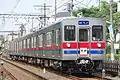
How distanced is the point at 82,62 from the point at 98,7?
33.3 metres

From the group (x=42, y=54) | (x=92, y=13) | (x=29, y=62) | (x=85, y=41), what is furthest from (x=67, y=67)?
(x=92, y=13)

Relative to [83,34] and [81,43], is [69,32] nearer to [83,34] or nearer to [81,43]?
[83,34]

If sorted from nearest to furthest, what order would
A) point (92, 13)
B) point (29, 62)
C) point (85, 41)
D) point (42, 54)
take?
point (85, 41) → point (42, 54) → point (29, 62) → point (92, 13)

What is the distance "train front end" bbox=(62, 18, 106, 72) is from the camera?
1934 cm

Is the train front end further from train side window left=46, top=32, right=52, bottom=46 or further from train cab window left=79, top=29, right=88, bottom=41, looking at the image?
train side window left=46, top=32, right=52, bottom=46

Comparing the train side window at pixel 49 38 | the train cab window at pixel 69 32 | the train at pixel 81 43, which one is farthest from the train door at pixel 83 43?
the train side window at pixel 49 38

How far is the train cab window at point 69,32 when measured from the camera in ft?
63.9

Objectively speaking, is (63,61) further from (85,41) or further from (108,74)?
(108,74)

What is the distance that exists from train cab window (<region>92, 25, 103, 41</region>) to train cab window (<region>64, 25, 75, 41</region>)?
3.50 ft

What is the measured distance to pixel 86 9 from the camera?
52406 mm

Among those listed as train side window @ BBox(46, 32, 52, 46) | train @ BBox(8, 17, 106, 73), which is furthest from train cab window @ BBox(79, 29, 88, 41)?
train side window @ BBox(46, 32, 52, 46)

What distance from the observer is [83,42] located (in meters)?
Answer: 19.4

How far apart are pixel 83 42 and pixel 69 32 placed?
2.97ft

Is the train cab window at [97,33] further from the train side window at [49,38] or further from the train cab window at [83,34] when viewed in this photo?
the train side window at [49,38]
